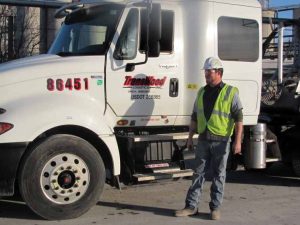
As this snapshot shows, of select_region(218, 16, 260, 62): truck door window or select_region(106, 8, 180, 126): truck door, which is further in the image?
select_region(218, 16, 260, 62): truck door window

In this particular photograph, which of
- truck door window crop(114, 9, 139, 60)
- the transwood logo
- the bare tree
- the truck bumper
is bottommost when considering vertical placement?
the truck bumper

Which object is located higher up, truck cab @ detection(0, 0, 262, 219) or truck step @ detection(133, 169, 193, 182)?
truck cab @ detection(0, 0, 262, 219)

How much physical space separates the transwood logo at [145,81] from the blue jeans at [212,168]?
1.06 metres

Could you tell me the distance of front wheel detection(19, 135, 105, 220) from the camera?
645cm

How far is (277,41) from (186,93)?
283 centimetres

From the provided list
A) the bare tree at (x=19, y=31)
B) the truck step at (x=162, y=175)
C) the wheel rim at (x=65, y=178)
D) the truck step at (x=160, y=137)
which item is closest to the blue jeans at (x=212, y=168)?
the truck step at (x=162, y=175)

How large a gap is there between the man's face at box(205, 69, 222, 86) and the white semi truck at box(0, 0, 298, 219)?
87 centimetres

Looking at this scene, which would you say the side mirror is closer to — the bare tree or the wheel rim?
the wheel rim

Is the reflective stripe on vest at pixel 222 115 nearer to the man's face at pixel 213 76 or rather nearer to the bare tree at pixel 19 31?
the man's face at pixel 213 76

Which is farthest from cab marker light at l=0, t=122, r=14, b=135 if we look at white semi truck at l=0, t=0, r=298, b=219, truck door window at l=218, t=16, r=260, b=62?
truck door window at l=218, t=16, r=260, b=62

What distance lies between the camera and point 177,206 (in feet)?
24.6

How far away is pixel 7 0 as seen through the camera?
1708 cm

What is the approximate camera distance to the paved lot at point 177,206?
6730 mm

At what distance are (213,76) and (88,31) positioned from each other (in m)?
1.87
